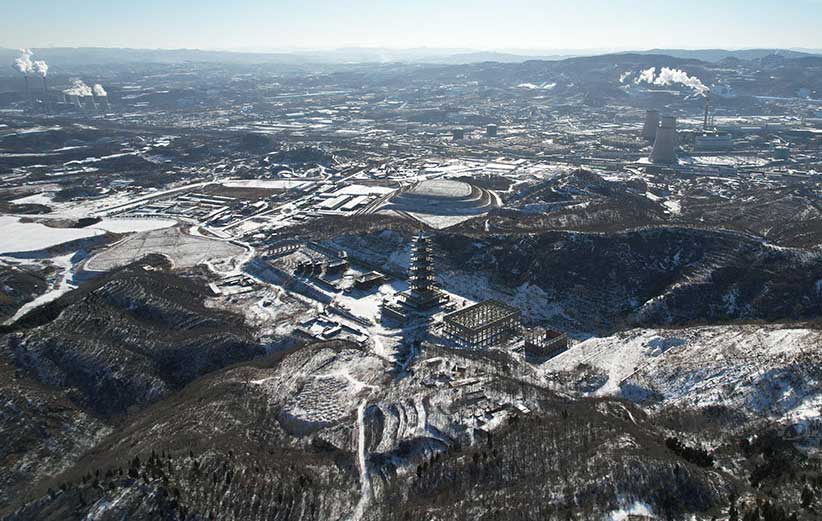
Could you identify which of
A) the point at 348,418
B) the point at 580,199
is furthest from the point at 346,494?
the point at 580,199

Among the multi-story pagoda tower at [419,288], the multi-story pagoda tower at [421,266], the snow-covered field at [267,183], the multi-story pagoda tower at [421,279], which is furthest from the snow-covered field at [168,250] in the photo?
the snow-covered field at [267,183]

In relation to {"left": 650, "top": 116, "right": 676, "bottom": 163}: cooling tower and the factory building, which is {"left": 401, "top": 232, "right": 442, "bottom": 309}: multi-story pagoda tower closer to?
{"left": 650, "top": 116, "right": 676, "bottom": 163}: cooling tower

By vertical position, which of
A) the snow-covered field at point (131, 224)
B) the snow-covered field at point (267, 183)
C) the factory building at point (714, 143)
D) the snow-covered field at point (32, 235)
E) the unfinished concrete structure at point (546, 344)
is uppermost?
the factory building at point (714, 143)

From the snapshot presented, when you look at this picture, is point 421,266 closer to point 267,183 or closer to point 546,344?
point 546,344

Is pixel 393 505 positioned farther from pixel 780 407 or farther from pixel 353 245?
pixel 353 245

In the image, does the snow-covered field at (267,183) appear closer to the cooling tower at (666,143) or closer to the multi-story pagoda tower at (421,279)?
the multi-story pagoda tower at (421,279)

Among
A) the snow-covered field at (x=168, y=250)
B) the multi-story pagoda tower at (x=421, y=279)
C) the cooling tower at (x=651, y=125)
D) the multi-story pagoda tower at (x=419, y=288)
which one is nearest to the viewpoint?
the multi-story pagoda tower at (x=419, y=288)

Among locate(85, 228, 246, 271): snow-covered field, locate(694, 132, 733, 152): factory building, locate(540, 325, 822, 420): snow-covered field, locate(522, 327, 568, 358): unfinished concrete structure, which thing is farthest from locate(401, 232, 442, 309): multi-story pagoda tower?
locate(694, 132, 733, 152): factory building

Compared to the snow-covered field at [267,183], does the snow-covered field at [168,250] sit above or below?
above
